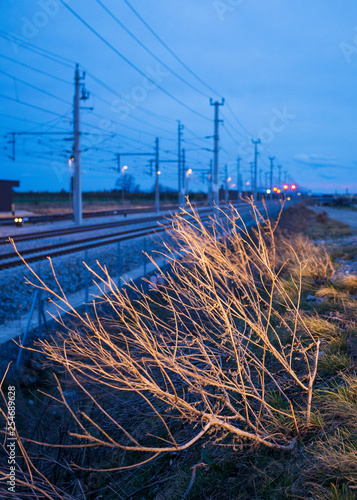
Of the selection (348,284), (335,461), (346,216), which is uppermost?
(346,216)

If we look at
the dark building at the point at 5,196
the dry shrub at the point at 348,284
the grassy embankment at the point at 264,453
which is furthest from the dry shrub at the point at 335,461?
the dark building at the point at 5,196

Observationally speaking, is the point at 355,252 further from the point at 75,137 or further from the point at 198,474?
the point at 75,137

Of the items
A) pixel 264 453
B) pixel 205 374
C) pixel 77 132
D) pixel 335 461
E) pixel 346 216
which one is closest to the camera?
pixel 335 461

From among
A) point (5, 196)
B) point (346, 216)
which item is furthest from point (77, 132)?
point (346, 216)

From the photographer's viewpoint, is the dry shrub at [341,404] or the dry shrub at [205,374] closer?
the dry shrub at [205,374]

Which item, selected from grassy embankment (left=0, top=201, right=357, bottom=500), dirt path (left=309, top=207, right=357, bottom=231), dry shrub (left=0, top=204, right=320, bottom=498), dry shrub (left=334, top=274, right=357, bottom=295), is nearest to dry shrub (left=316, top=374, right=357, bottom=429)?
grassy embankment (left=0, top=201, right=357, bottom=500)

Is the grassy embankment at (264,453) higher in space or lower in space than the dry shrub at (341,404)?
lower

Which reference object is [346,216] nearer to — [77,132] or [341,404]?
[77,132]

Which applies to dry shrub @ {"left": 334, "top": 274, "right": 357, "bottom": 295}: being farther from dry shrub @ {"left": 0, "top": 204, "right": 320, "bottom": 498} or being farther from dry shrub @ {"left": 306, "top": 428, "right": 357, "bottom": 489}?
dry shrub @ {"left": 306, "top": 428, "right": 357, "bottom": 489}

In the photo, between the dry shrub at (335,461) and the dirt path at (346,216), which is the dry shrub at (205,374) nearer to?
the dry shrub at (335,461)

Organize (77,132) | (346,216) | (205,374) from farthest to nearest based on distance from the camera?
1. (346,216)
2. (77,132)
3. (205,374)

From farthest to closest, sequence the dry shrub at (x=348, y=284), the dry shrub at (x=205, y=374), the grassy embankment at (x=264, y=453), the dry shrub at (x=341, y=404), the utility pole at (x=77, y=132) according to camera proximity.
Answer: the utility pole at (x=77, y=132)
the dry shrub at (x=348, y=284)
the dry shrub at (x=341, y=404)
the dry shrub at (x=205, y=374)
the grassy embankment at (x=264, y=453)

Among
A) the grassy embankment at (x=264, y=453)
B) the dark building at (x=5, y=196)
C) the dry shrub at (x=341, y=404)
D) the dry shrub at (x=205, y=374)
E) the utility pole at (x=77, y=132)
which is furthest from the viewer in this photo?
the dark building at (x=5, y=196)

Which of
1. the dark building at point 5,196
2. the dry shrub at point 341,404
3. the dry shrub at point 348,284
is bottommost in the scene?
the dry shrub at point 341,404
